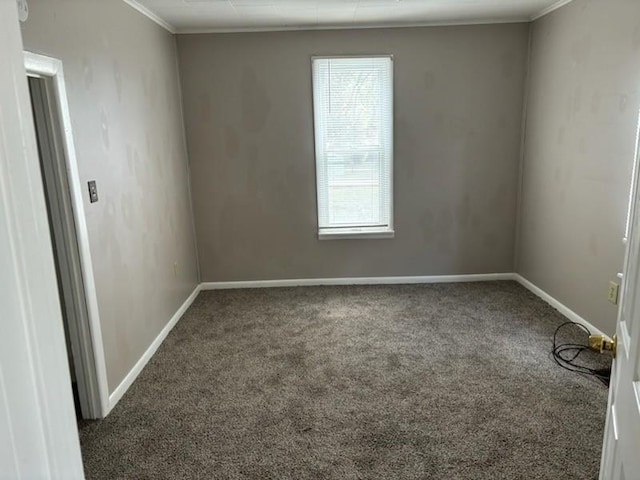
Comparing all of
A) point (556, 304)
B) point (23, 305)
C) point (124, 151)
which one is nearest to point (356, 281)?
point (556, 304)

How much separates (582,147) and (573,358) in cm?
149

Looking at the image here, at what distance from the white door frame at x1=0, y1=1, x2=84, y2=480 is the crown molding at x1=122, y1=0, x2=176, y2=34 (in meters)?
2.83

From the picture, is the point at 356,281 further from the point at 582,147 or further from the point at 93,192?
the point at 93,192

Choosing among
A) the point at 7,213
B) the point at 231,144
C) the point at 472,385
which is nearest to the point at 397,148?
the point at 231,144

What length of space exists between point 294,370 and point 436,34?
10.2 ft

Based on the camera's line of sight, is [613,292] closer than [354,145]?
Yes

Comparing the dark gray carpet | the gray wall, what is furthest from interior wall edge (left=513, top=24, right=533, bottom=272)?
the dark gray carpet

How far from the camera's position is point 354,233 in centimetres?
436

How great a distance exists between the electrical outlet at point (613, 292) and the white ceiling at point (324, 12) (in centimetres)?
211

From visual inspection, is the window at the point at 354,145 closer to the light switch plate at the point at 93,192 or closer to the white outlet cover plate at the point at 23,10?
the light switch plate at the point at 93,192

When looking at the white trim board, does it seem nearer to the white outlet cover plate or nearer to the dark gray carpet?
the dark gray carpet

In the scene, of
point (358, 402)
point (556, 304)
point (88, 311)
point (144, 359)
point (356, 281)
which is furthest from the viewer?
point (356, 281)

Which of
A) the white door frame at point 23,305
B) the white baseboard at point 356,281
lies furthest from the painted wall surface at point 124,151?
the white door frame at point 23,305

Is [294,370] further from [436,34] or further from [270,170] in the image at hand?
[436,34]
